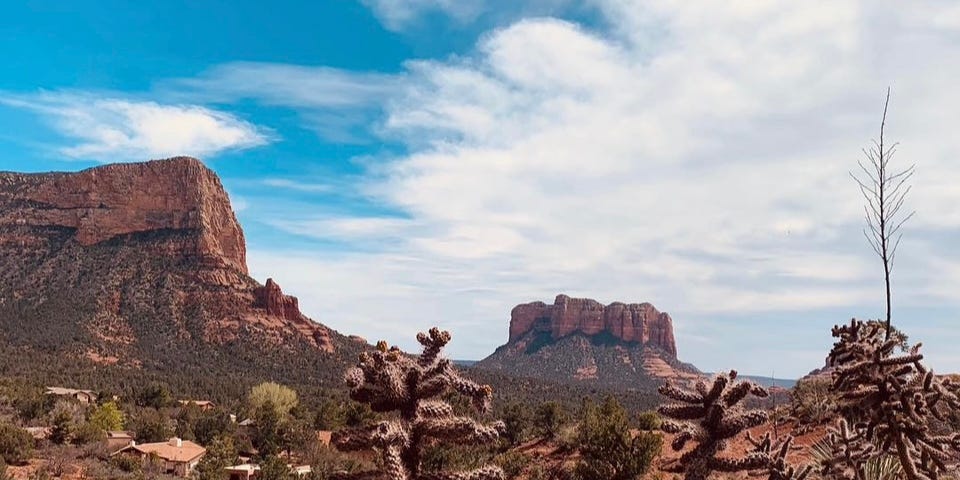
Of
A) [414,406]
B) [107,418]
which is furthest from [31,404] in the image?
[414,406]

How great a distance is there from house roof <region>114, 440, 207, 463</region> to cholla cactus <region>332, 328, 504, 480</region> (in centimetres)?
3492

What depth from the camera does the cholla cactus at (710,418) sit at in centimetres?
660

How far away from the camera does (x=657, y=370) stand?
461 ft

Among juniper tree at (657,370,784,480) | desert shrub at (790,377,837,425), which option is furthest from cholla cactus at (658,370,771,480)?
desert shrub at (790,377,837,425)

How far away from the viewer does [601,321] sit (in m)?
164

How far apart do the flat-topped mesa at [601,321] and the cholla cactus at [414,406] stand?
513 ft

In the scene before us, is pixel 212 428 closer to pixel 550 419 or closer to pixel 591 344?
pixel 550 419

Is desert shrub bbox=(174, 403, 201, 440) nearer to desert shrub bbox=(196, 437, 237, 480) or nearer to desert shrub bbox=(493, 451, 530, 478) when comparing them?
desert shrub bbox=(196, 437, 237, 480)

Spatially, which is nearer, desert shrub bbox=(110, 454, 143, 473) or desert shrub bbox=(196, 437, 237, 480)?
desert shrub bbox=(196, 437, 237, 480)

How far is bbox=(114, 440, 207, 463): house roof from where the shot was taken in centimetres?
3753

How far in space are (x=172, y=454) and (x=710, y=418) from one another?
125 feet

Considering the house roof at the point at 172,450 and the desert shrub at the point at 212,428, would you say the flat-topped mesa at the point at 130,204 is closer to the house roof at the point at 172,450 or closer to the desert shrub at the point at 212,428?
the desert shrub at the point at 212,428

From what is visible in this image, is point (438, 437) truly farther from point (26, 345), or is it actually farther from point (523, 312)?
point (523, 312)

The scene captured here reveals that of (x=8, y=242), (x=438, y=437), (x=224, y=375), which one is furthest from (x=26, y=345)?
(x=438, y=437)
